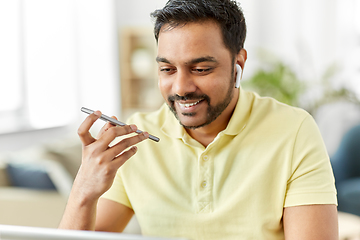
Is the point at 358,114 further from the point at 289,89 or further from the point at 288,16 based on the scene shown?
the point at 288,16

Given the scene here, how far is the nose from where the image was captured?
40.8 inches

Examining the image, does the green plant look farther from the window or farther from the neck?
the neck

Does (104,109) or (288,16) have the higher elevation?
(288,16)

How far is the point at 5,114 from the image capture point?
3795 millimetres

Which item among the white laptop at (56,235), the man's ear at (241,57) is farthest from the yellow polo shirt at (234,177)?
the white laptop at (56,235)

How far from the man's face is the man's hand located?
18 cm

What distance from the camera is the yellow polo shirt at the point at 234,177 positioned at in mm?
1072

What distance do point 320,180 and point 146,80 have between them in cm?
439

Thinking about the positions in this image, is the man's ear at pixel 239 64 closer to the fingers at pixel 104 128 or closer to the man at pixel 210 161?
the man at pixel 210 161

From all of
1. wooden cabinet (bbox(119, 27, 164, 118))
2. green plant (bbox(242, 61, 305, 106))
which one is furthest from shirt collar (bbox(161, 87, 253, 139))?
wooden cabinet (bbox(119, 27, 164, 118))

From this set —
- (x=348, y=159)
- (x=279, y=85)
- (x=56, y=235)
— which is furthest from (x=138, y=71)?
(x=56, y=235)

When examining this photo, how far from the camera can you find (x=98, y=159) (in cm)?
94

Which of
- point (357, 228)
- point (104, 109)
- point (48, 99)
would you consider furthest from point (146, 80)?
point (357, 228)

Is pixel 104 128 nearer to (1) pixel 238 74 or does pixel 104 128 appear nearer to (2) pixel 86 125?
(2) pixel 86 125
